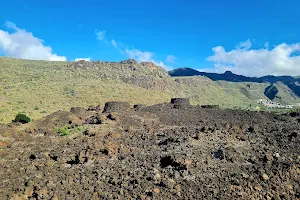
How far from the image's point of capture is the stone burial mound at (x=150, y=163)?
10.1 m

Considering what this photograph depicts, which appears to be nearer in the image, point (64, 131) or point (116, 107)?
point (64, 131)

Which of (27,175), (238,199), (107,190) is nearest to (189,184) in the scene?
(238,199)

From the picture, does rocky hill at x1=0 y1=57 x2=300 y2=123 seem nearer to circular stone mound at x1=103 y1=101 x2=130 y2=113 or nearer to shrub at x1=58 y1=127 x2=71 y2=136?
circular stone mound at x1=103 y1=101 x2=130 y2=113

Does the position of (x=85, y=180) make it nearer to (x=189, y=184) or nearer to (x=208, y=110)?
(x=189, y=184)

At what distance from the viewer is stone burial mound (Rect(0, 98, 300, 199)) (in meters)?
10.1

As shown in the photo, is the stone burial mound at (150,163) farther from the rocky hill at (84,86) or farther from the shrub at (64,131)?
the rocky hill at (84,86)

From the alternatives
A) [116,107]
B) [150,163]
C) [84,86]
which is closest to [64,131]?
[150,163]

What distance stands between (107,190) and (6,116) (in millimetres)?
28217

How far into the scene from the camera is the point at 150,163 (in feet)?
41.3

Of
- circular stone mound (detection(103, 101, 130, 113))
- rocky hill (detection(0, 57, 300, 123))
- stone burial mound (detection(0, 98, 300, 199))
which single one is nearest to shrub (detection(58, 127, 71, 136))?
stone burial mound (detection(0, 98, 300, 199))

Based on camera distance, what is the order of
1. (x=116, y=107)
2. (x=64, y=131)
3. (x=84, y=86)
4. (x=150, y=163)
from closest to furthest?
(x=150, y=163) < (x=64, y=131) < (x=116, y=107) < (x=84, y=86)

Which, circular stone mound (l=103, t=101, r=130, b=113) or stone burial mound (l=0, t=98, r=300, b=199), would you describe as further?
circular stone mound (l=103, t=101, r=130, b=113)

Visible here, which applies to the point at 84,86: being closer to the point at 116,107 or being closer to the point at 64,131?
the point at 116,107

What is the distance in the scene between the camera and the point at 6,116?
33.8 meters
